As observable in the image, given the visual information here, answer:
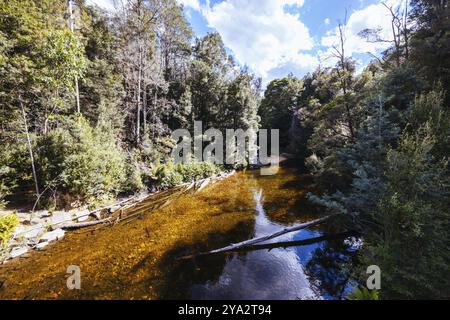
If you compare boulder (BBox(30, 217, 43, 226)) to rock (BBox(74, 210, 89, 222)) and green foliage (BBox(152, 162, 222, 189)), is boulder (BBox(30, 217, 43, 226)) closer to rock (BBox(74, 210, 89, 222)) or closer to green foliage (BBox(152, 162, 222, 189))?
rock (BBox(74, 210, 89, 222))

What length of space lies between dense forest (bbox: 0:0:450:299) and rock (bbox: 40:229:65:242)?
1663mm

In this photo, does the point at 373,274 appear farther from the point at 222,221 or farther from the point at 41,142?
the point at 41,142

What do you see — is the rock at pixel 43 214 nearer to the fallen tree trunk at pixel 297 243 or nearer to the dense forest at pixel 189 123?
the dense forest at pixel 189 123

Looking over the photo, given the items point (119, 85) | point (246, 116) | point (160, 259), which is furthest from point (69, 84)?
point (246, 116)

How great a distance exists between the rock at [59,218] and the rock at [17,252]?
55.8 inches

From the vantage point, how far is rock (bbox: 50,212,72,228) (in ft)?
26.9

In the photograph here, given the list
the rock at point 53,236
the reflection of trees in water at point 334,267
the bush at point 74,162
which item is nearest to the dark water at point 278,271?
the reflection of trees in water at point 334,267

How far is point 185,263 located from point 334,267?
468cm

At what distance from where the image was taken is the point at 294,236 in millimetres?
8289

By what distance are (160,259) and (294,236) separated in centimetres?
506

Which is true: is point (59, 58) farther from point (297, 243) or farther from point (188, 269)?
point (297, 243)

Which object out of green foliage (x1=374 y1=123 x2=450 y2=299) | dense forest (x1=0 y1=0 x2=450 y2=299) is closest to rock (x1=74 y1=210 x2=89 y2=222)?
dense forest (x1=0 y1=0 x2=450 y2=299)

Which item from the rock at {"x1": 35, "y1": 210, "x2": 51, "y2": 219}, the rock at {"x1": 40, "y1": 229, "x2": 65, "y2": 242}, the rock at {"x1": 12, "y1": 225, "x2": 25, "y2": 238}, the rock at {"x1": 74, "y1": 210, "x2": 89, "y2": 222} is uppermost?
the rock at {"x1": 35, "y1": 210, "x2": 51, "y2": 219}
